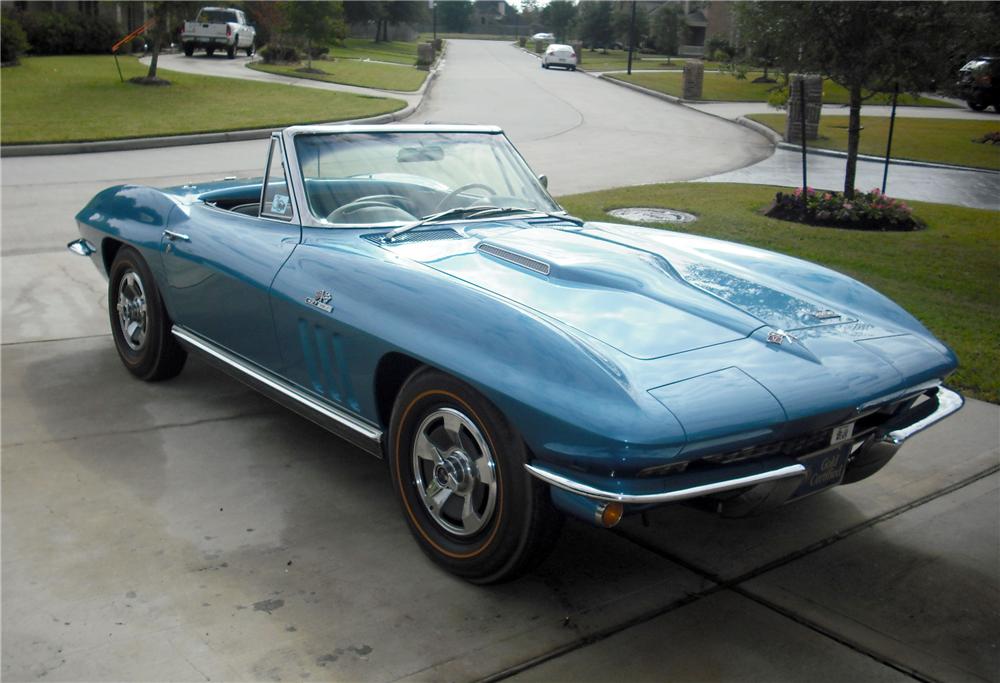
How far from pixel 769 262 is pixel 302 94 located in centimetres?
2314

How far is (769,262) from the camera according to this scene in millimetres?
4348

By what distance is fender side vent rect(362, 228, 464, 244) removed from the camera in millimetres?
4098

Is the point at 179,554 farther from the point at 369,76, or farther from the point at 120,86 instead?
the point at 369,76

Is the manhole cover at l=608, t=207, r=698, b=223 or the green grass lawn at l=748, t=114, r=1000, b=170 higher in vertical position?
the green grass lawn at l=748, t=114, r=1000, b=170

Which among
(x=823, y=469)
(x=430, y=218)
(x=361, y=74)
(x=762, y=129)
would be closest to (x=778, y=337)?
(x=823, y=469)

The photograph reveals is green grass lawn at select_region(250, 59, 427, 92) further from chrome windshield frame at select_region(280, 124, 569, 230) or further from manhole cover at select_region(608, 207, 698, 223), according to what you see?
chrome windshield frame at select_region(280, 124, 569, 230)

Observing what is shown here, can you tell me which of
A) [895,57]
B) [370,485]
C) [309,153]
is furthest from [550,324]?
[895,57]

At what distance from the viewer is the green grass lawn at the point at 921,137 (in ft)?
62.6

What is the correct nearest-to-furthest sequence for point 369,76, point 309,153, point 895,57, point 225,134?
1. point 309,153
2. point 895,57
3. point 225,134
4. point 369,76

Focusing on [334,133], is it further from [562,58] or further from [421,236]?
[562,58]

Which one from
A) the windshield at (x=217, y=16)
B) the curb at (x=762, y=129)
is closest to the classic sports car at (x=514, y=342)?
the curb at (x=762, y=129)

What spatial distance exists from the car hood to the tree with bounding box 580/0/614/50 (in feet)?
213

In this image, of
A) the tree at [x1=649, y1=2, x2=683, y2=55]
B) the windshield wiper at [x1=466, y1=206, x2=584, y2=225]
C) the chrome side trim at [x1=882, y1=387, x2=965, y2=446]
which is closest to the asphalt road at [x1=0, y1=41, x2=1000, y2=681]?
the chrome side trim at [x1=882, y1=387, x2=965, y2=446]

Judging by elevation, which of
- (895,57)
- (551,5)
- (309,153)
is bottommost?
(309,153)
